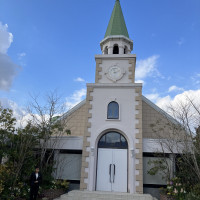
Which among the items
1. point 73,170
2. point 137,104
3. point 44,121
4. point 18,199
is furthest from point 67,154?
point 137,104

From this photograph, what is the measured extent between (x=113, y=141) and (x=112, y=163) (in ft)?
4.10

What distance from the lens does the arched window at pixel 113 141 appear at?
40.9ft

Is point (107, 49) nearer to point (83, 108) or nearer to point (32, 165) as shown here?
point (83, 108)

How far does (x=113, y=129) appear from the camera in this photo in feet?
41.3

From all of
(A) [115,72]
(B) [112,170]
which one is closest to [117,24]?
(A) [115,72]

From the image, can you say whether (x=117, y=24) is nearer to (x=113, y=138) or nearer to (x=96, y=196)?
(x=113, y=138)

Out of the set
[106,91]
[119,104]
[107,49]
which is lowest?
[119,104]

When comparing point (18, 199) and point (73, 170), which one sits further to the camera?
point (73, 170)

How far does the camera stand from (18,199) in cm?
959

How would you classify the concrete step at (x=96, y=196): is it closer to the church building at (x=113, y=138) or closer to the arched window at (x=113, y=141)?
the church building at (x=113, y=138)

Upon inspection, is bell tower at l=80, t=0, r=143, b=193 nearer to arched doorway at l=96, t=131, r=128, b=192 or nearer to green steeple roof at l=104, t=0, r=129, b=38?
arched doorway at l=96, t=131, r=128, b=192

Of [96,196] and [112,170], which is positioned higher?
[112,170]

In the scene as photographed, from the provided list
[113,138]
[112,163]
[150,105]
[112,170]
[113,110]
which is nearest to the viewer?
[112,170]

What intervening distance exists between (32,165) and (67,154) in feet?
8.91
